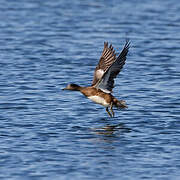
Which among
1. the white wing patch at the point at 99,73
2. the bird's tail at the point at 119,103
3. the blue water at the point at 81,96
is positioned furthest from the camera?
the white wing patch at the point at 99,73

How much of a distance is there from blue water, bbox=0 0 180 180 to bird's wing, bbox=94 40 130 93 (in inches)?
32.7

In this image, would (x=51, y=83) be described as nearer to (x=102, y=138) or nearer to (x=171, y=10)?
(x=102, y=138)

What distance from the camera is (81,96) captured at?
48.3ft

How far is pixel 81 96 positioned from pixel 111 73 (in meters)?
3.05

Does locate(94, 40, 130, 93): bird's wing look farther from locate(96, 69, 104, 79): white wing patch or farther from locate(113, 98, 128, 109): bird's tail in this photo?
locate(96, 69, 104, 79): white wing patch

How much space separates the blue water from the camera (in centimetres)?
954

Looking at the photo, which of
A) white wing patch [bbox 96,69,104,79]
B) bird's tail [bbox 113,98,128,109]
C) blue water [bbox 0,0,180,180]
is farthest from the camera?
white wing patch [bbox 96,69,104,79]

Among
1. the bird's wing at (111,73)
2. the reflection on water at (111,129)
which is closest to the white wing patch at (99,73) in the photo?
the bird's wing at (111,73)

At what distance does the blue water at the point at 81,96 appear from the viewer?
954 cm

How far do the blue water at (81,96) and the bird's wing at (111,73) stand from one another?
83 centimetres

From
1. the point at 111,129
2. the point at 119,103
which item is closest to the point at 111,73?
the point at 119,103

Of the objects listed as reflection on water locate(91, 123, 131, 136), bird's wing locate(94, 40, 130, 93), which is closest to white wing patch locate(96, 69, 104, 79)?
bird's wing locate(94, 40, 130, 93)

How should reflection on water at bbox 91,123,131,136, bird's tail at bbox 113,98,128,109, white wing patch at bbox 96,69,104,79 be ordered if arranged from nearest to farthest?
reflection on water at bbox 91,123,131,136 < bird's tail at bbox 113,98,128,109 < white wing patch at bbox 96,69,104,79

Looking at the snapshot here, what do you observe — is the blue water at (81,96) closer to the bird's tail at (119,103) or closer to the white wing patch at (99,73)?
the bird's tail at (119,103)
